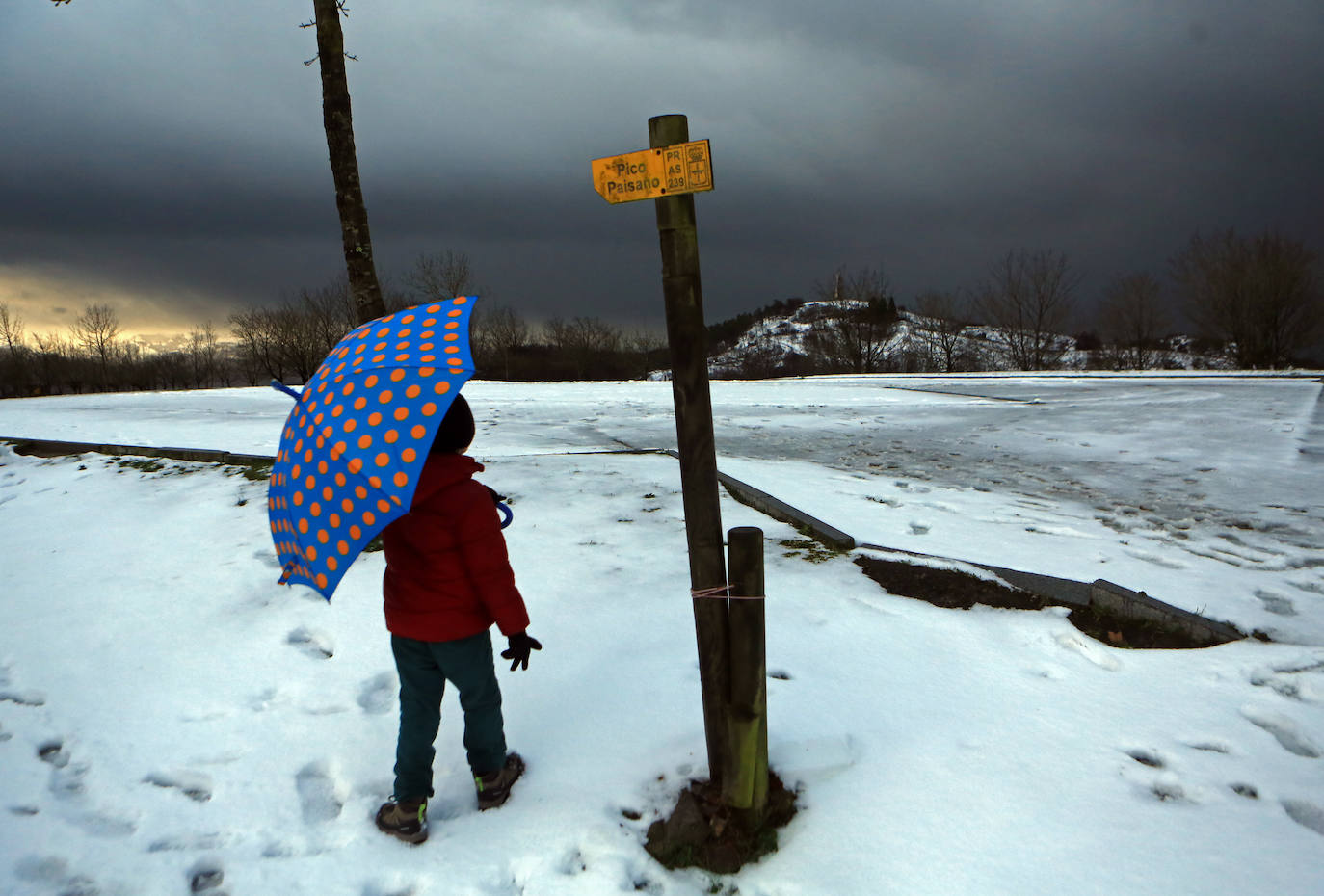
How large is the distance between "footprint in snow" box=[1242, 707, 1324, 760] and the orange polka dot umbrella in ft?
9.89

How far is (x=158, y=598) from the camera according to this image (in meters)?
4.31

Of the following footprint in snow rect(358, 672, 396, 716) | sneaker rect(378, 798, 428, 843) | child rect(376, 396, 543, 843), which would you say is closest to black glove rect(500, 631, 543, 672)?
child rect(376, 396, 543, 843)

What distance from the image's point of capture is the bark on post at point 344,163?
4.97 metres

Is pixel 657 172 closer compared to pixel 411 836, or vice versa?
pixel 657 172

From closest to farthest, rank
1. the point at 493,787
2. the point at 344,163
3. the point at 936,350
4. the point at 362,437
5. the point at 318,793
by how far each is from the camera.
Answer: the point at 362,437, the point at 493,787, the point at 318,793, the point at 344,163, the point at 936,350

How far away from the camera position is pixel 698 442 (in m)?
2.00

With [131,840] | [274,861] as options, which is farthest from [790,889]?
[131,840]

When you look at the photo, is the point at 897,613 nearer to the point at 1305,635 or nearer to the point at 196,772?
the point at 1305,635

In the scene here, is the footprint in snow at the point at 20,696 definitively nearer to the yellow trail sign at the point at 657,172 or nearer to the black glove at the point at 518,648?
the black glove at the point at 518,648

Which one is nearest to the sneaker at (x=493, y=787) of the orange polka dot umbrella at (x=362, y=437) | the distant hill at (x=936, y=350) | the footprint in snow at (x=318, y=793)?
the footprint in snow at (x=318, y=793)

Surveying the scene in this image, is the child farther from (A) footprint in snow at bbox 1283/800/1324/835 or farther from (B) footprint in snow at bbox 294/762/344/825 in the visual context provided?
(A) footprint in snow at bbox 1283/800/1324/835

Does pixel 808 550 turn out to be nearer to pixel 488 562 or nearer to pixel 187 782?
pixel 488 562

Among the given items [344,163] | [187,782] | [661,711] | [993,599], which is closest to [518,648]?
[661,711]

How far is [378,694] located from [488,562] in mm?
1437
